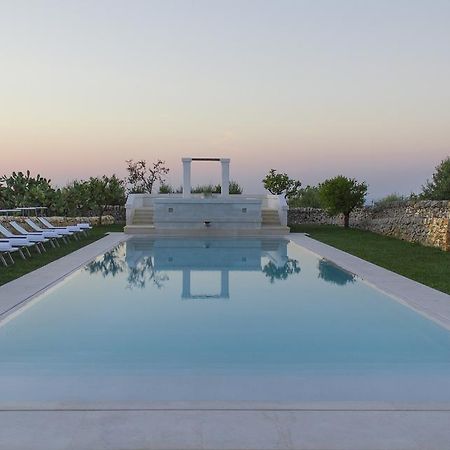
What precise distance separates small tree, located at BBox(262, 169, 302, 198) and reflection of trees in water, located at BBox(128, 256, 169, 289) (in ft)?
57.9

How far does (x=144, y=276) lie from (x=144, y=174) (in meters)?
22.8

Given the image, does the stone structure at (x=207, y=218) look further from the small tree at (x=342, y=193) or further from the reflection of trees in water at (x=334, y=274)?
the reflection of trees in water at (x=334, y=274)

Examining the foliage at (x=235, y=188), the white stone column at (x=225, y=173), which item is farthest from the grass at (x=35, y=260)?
the foliage at (x=235, y=188)

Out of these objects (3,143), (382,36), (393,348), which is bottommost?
(393,348)

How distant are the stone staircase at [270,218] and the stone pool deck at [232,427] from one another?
61.9 ft

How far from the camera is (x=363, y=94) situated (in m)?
21.0

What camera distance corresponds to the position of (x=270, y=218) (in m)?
23.2

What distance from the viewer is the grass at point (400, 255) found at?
33.0ft

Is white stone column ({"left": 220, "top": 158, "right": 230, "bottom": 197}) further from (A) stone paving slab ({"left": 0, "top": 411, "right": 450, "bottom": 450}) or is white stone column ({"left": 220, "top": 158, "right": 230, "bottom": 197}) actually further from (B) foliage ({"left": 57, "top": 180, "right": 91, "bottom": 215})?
(A) stone paving slab ({"left": 0, "top": 411, "right": 450, "bottom": 450})

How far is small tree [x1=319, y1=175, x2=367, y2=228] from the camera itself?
22.7 metres

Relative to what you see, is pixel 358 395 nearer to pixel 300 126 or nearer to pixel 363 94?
pixel 363 94

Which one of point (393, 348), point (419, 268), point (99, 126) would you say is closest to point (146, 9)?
point (99, 126)

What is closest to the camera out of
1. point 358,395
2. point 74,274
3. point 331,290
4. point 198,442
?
point 198,442

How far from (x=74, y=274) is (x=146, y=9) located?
1003 centimetres
